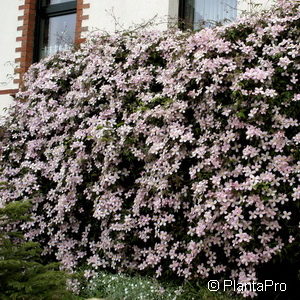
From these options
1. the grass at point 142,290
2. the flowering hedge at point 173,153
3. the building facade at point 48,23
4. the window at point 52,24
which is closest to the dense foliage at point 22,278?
the grass at point 142,290

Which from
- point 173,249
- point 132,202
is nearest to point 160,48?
point 132,202

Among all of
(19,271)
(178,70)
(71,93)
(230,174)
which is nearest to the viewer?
(19,271)

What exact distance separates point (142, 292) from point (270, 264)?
1.10m

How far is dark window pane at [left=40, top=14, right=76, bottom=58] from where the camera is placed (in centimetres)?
859

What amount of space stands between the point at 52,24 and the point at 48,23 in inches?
3.0

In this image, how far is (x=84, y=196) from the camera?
5375 mm

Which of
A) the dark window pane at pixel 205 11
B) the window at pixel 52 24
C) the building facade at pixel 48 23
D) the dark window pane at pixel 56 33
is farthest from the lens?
the window at pixel 52 24

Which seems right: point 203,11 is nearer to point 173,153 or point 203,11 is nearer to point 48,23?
point 48,23

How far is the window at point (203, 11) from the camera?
7320 mm

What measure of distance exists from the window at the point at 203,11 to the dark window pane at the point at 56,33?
1916 millimetres

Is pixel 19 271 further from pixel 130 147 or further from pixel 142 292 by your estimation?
pixel 130 147

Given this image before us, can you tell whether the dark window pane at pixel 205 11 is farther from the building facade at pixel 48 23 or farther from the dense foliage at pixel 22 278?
the dense foliage at pixel 22 278

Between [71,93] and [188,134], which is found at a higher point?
[71,93]

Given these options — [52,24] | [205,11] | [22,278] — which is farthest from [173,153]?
[52,24]
